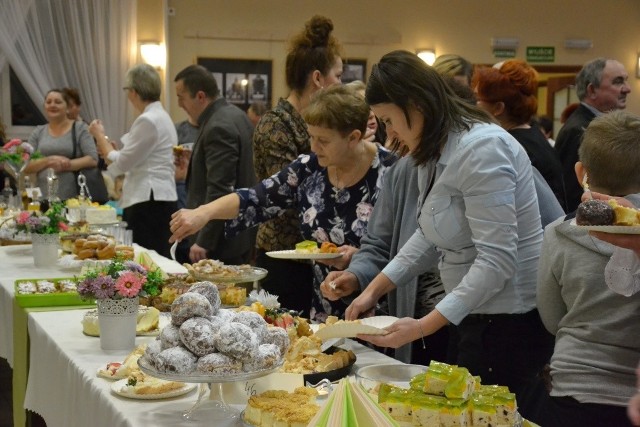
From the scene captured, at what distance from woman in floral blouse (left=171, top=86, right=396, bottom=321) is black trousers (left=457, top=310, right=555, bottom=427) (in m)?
0.74

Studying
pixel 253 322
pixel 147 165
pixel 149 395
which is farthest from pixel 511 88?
pixel 147 165

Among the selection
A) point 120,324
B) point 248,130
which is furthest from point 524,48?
point 120,324

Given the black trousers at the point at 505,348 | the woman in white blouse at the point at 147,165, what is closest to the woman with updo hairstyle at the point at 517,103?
the black trousers at the point at 505,348

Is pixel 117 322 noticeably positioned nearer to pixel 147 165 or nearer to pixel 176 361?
pixel 176 361

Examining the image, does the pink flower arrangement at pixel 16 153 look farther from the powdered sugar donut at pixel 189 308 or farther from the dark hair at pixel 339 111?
the powdered sugar donut at pixel 189 308

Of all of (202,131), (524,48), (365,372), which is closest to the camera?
(365,372)

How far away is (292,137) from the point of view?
3406 millimetres

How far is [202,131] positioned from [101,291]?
7.51 feet

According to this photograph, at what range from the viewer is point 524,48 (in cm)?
1059

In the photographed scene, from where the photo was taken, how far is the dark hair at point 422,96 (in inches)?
82.4

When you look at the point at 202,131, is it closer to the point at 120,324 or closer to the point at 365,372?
the point at 120,324

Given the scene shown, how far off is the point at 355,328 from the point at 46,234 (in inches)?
80.4

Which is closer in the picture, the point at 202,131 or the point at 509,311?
the point at 509,311

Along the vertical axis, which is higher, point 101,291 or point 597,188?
point 597,188
